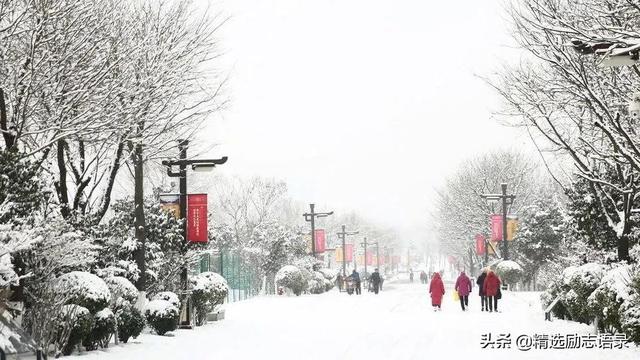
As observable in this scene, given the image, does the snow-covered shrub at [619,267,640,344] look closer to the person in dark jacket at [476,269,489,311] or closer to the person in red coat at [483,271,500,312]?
the person in red coat at [483,271,500,312]

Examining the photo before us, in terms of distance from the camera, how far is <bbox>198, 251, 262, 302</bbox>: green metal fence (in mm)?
42291

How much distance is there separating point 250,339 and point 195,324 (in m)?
4.91

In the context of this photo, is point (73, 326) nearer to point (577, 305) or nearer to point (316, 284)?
point (577, 305)

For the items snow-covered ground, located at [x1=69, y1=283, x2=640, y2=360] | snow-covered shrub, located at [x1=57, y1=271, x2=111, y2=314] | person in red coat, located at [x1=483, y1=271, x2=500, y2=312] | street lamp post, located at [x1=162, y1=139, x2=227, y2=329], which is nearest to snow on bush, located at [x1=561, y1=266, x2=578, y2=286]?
snow-covered ground, located at [x1=69, y1=283, x2=640, y2=360]

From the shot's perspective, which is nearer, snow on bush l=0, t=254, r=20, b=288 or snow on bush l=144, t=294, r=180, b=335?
snow on bush l=0, t=254, r=20, b=288

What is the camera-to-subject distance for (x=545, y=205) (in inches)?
1977

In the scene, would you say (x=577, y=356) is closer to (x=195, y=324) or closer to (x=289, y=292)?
(x=195, y=324)

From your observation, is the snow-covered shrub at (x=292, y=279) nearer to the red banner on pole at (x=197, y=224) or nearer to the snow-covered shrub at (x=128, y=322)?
the red banner on pole at (x=197, y=224)

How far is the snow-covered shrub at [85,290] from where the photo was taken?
565 inches

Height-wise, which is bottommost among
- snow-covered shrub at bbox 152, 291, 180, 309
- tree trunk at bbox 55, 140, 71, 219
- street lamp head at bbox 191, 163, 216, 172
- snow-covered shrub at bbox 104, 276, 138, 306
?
snow-covered shrub at bbox 152, 291, 180, 309

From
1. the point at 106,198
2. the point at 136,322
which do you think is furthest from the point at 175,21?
the point at 136,322

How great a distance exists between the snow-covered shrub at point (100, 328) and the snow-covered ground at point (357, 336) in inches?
9.4

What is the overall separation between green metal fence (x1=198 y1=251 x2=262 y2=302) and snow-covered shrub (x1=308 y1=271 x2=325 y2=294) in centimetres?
356

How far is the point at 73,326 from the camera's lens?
46.1 feet
